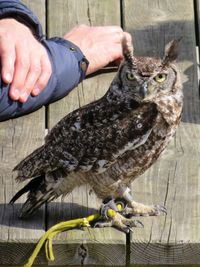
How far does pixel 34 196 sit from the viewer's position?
3.69 m

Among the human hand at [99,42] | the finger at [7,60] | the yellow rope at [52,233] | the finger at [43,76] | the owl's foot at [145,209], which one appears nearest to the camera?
the yellow rope at [52,233]

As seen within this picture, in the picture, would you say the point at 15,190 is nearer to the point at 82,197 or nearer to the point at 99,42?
the point at 82,197

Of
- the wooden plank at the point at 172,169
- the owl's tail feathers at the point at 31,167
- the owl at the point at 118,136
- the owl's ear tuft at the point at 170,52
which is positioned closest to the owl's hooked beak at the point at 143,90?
the owl at the point at 118,136

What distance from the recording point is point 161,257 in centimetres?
355

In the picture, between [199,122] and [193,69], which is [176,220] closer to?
[199,122]

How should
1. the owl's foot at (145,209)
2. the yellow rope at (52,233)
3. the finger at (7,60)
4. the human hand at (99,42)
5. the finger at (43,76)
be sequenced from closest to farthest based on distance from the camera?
the yellow rope at (52,233), the owl's foot at (145,209), the finger at (7,60), the finger at (43,76), the human hand at (99,42)

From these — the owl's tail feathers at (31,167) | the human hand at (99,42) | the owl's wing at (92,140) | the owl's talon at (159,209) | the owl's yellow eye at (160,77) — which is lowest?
the owl's talon at (159,209)

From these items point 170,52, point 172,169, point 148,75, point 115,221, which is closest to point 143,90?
point 148,75

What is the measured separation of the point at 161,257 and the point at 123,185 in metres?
0.38

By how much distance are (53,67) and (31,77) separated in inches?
6.9

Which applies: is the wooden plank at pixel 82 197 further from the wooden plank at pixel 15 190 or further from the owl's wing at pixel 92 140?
the owl's wing at pixel 92 140

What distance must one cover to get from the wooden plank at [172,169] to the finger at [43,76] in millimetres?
539

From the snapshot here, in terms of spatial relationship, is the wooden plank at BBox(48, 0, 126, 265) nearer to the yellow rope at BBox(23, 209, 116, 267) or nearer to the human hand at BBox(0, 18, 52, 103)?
the yellow rope at BBox(23, 209, 116, 267)

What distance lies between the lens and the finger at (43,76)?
401 centimetres
